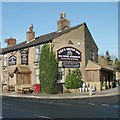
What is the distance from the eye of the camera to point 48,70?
36.4 metres

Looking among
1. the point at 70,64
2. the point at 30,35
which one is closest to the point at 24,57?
the point at 30,35

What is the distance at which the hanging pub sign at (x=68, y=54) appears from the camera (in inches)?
1489

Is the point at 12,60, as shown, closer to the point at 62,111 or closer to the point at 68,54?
the point at 68,54

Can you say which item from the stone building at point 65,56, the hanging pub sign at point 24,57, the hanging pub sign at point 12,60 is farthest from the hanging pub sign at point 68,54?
the hanging pub sign at point 12,60

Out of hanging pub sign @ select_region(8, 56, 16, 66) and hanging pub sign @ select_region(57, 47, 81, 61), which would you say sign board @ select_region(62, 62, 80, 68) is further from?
hanging pub sign @ select_region(8, 56, 16, 66)

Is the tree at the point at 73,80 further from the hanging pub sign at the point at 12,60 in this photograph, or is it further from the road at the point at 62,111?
the road at the point at 62,111

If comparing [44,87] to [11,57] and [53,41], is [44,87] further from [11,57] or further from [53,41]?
[11,57]

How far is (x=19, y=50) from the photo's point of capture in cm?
4425

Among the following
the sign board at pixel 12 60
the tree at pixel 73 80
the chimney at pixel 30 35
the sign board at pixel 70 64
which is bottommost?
the tree at pixel 73 80

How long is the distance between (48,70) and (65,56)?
3.03 meters

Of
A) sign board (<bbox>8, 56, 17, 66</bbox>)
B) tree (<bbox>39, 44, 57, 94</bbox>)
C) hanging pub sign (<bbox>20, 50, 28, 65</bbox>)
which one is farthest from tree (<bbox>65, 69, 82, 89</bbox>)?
sign board (<bbox>8, 56, 17, 66</bbox>)

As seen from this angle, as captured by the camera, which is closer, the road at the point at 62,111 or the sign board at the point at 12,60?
the road at the point at 62,111

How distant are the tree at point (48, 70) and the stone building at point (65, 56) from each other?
105cm

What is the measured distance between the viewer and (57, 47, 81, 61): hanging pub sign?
1489 inches
